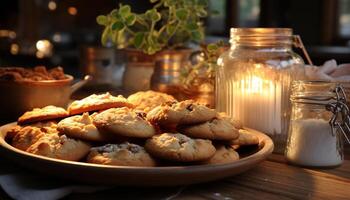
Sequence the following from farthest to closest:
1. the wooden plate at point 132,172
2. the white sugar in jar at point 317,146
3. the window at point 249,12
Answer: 1. the window at point 249,12
2. the white sugar in jar at point 317,146
3. the wooden plate at point 132,172

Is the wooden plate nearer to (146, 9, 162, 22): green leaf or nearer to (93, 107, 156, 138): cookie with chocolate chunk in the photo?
(93, 107, 156, 138): cookie with chocolate chunk

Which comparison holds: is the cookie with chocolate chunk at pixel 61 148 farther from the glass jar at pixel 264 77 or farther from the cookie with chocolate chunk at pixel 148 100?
the glass jar at pixel 264 77

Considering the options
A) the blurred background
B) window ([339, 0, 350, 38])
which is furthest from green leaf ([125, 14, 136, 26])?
window ([339, 0, 350, 38])

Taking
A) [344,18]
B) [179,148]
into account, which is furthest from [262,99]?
[344,18]

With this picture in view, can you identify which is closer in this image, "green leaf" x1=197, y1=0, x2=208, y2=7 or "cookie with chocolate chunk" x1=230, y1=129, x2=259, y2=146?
"cookie with chocolate chunk" x1=230, y1=129, x2=259, y2=146

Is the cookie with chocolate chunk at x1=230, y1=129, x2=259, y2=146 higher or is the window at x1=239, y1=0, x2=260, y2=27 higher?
the window at x1=239, y1=0, x2=260, y2=27

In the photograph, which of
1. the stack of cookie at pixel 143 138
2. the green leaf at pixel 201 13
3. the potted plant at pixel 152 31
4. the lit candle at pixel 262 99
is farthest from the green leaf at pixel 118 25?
the stack of cookie at pixel 143 138

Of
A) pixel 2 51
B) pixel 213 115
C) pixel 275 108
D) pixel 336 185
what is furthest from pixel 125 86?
pixel 2 51

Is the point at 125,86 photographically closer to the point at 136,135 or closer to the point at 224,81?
the point at 224,81
